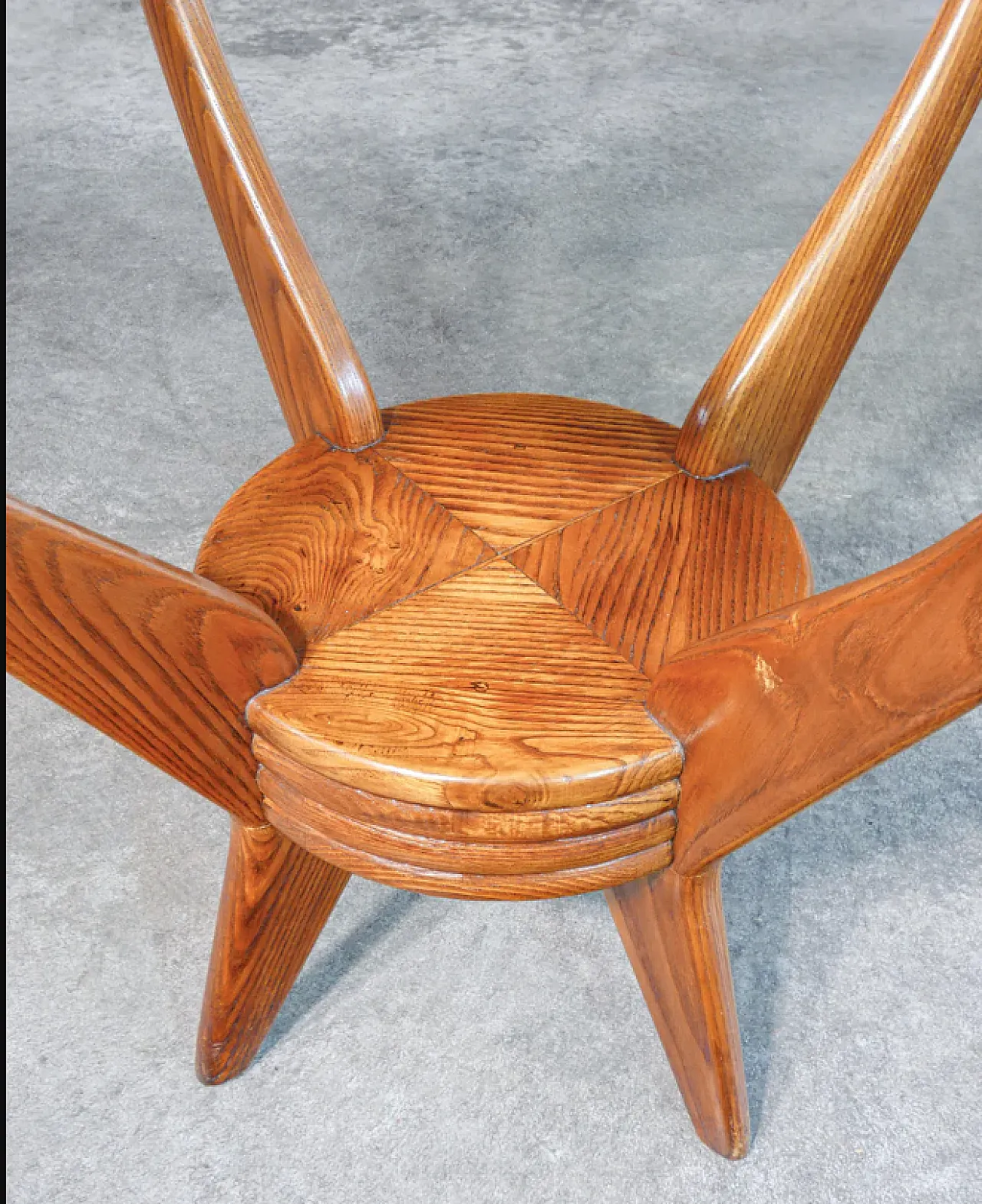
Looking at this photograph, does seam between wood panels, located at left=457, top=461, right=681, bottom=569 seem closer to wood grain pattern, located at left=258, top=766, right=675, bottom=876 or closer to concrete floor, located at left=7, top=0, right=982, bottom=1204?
wood grain pattern, located at left=258, top=766, right=675, bottom=876

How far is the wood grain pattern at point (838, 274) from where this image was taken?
1188mm

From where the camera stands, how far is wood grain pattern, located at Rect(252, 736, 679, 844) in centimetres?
96

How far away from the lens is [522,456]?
4.11 ft

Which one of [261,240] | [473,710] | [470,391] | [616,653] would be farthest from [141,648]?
[470,391]

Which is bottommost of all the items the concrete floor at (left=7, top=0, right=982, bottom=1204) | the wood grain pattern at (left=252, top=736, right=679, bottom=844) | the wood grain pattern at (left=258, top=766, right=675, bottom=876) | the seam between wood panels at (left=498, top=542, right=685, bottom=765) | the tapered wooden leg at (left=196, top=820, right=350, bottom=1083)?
the concrete floor at (left=7, top=0, right=982, bottom=1204)

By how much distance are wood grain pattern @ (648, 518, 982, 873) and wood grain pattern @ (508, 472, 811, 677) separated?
0.09 metres

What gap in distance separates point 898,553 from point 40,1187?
132 cm

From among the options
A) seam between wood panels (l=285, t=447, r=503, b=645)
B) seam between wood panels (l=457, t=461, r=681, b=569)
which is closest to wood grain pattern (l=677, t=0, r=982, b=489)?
seam between wood panels (l=457, t=461, r=681, b=569)

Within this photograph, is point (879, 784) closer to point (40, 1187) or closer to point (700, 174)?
point (40, 1187)

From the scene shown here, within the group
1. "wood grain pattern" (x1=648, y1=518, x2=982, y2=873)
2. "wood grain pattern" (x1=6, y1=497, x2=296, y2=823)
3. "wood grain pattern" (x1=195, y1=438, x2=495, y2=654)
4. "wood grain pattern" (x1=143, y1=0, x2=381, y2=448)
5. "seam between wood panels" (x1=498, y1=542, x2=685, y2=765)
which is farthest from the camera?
"wood grain pattern" (x1=143, y1=0, x2=381, y2=448)

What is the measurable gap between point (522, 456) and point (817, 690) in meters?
0.48

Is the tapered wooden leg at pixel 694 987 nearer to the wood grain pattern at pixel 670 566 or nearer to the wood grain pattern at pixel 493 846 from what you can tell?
the wood grain pattern at pixel 493 846

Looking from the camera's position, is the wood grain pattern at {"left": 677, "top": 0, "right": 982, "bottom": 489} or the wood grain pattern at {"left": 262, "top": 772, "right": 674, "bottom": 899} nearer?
the wood grain pattern at {"left": 262, "top": 772, "right": 674, "bottom": 899}

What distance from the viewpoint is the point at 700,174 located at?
2773 millimetres
